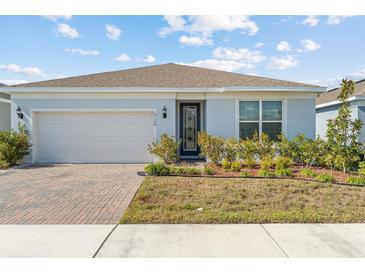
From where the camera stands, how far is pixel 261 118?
33.9 feet

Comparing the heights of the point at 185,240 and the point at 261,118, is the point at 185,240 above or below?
below

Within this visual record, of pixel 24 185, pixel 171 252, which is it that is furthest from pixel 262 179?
pixel 24 185

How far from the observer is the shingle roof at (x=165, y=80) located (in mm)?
10391

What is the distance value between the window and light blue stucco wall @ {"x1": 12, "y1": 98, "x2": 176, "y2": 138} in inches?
119

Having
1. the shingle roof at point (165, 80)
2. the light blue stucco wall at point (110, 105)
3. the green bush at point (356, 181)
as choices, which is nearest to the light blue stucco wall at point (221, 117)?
the shingle roof at point (165, 80)

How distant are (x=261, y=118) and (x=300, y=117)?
1669 mm

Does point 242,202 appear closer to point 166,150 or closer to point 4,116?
A: point 166,150

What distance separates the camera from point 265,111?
34.0 feet

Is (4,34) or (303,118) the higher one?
(4,34)

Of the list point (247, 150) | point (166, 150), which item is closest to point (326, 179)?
point (247, 150)

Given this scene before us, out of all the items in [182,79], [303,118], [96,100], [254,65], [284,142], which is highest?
[254,65]
